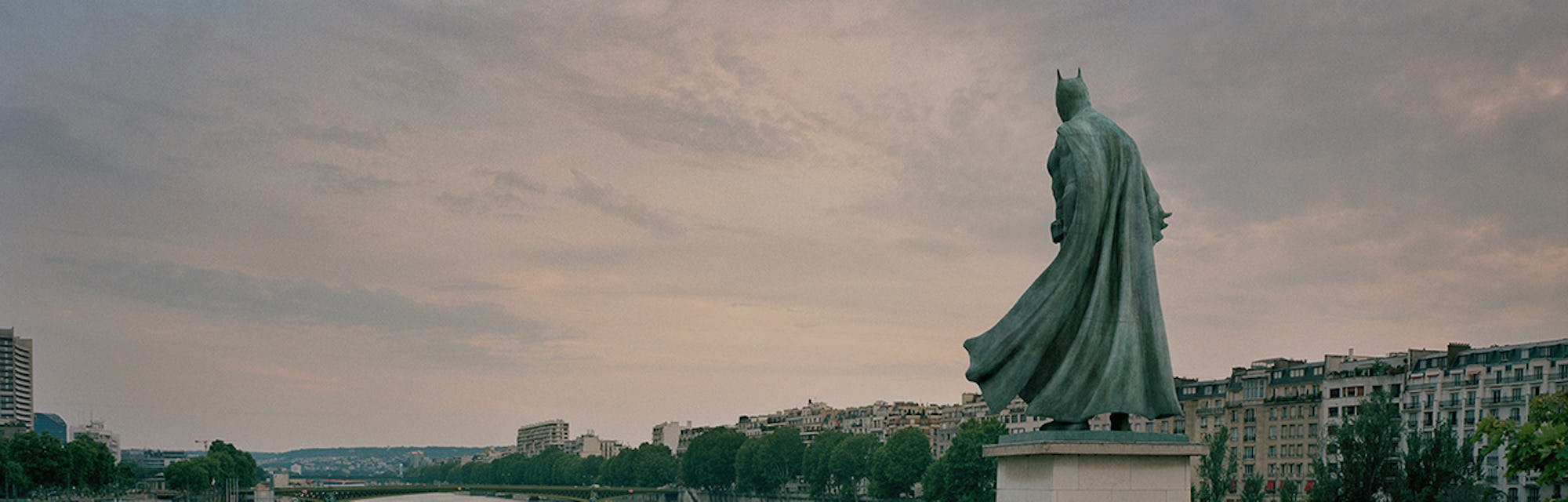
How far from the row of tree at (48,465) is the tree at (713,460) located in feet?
258

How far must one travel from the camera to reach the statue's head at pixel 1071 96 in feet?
62.5

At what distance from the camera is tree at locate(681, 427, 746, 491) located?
621 ft

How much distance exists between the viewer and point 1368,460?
64.2 m

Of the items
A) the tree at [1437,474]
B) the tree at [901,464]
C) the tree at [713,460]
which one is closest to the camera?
the tree at [1437,474]

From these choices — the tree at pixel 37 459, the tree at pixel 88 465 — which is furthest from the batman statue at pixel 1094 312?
the tree at pixel 88 465

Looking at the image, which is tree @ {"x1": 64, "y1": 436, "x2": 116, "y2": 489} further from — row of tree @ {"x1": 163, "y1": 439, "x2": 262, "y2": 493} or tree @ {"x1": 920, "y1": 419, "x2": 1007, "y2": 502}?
tree @ {"x1": 920, "y1": 419, "x2": 1007, "y2": 502}

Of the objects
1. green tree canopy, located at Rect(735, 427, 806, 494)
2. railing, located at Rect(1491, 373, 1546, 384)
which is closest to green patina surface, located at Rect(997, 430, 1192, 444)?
railing, located at Rect(1491, 373, 1546, 384)

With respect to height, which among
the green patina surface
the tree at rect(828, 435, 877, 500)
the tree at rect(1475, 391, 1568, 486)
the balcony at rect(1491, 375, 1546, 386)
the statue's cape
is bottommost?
the tree at rect(828, 435, 877, 500)

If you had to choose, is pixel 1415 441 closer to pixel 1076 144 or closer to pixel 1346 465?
pixel 1346 465

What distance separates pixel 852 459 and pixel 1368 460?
85.2 m

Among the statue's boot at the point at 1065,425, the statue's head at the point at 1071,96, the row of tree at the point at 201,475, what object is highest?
the statue's head at the point at 1071,96

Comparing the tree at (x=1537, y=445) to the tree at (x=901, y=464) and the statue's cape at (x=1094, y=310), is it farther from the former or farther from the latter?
the tree at (x=901, y=464)

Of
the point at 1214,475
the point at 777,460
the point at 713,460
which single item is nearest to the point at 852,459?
the point at 777,460

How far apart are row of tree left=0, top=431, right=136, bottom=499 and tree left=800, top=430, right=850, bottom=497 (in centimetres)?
6618
